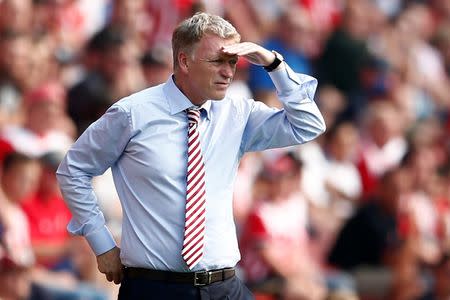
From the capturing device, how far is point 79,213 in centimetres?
541

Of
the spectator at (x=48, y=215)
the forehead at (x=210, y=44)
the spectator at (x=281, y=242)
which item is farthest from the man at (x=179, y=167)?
the spectator at (x=281, y=242)

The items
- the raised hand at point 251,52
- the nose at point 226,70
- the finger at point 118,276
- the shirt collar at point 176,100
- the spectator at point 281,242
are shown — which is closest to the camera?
the raised hand at point 251,52

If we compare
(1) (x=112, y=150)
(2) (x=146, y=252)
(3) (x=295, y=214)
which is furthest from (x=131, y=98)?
(3) (x=295, y=214)

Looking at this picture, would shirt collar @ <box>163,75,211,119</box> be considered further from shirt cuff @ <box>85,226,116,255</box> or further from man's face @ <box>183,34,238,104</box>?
shirt cuff @ <box>85,226,116,255</box>

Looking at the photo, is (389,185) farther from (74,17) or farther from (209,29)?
(209,29)

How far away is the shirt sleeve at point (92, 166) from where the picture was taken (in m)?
5.26

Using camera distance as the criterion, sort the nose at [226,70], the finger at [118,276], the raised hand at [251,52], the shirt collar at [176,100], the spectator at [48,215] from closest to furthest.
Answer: the raised hand at [251,52], the nose at [226,70], the shirt collar at [176,100], the finger at [118,276], the spectator at [48,215]

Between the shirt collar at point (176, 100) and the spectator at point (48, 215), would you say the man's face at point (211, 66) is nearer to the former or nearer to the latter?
the shirt collar at point (176, 100)

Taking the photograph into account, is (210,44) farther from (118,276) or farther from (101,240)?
(118,276)

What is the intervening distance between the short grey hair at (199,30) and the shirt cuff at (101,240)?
844mm

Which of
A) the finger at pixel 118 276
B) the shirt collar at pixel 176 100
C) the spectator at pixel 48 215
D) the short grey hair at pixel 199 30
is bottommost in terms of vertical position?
the spectator at pixel 48 215

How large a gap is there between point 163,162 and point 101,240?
452 mm

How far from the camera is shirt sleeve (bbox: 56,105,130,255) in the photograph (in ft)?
17.3

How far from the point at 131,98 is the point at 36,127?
3625mm
